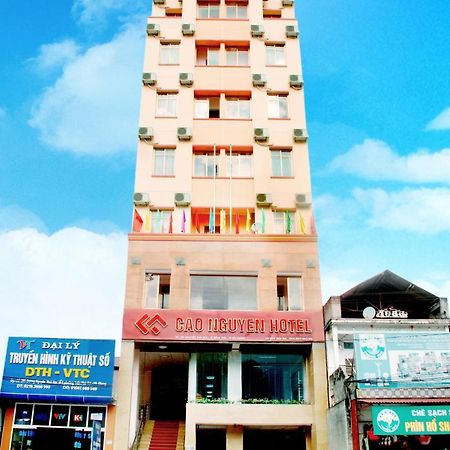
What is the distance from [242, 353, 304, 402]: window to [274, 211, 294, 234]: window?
22.4 feet

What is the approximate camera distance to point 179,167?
107 ft

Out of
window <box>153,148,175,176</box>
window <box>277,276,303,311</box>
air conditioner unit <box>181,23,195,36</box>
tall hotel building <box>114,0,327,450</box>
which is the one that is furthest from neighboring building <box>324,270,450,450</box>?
air conditioner unit <box>181,23,195,36</box>

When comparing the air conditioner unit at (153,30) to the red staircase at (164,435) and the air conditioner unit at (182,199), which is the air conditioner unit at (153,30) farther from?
the red staircase at (164,435)

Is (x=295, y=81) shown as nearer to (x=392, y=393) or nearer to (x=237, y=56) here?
(x=237, y=56)

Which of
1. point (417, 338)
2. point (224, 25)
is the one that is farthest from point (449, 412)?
point (224, 25)

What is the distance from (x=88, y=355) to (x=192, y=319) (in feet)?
17.1

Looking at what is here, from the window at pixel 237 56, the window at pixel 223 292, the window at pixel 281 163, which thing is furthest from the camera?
the window at pixel 237 56

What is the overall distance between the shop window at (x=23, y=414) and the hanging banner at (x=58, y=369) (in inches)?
34.9

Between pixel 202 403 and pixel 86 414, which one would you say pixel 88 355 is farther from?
pixel 202 403

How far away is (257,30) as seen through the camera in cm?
3688

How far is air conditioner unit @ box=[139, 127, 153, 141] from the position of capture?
33156mm

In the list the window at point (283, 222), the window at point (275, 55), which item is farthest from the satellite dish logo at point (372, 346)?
the window at point (275, 55)

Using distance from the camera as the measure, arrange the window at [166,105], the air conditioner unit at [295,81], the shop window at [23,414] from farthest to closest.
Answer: the air conditioner unit at [295,81], the window at [166,105], the shop window at [23,414]

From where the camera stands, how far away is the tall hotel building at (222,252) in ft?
90.5
